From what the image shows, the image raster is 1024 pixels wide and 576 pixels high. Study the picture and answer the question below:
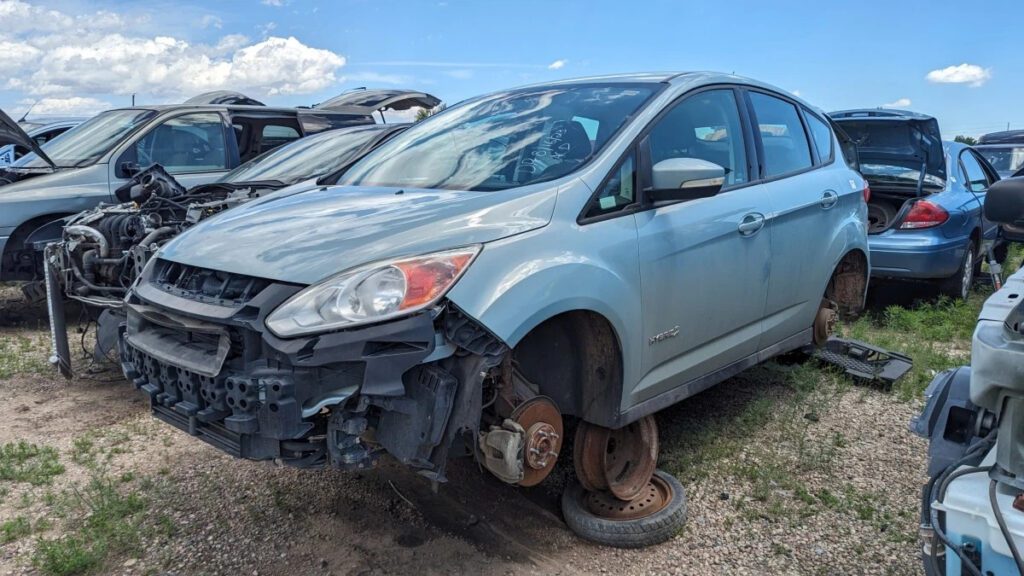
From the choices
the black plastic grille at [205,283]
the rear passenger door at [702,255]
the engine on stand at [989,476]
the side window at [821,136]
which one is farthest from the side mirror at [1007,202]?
the side window at [821,136]

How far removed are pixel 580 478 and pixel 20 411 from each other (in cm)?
358

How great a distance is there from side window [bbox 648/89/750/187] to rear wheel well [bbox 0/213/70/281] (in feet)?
18.0

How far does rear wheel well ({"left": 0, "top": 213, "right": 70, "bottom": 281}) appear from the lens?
6.24 meters

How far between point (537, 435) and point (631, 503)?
79cm

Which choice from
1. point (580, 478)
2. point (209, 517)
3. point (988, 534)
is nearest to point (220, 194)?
point (209, 517)

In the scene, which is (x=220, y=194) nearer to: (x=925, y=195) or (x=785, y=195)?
(x=785, y=195)

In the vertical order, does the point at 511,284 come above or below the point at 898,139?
below

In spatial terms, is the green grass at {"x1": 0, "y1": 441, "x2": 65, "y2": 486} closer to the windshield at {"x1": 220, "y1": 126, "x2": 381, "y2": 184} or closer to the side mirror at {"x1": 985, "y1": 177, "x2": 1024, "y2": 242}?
the windshield at {"x1": 220, "y1": 126, "x2": 381, "y2": 184}

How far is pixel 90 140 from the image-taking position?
23.4 ft

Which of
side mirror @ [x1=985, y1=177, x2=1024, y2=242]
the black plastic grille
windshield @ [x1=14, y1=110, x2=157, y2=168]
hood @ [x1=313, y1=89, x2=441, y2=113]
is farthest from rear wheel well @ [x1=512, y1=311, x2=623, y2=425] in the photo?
hood @ [x1=313, y1=89, x2=441, y2=113]

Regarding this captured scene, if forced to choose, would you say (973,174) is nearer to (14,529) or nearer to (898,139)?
(898,139)

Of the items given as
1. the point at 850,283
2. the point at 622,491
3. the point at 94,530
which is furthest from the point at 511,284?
the point at 850,283

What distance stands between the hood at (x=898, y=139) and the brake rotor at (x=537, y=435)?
17.2ft

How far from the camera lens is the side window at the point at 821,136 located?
4.57 m
